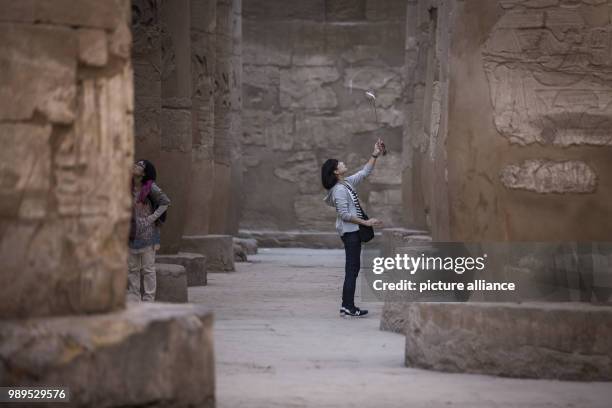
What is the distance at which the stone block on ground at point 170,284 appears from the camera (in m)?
9.41

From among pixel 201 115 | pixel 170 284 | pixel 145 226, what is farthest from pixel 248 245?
pixel 145 226

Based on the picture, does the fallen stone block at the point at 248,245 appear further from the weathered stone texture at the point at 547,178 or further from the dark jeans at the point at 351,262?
the weathered stone texture at the point at 547,178

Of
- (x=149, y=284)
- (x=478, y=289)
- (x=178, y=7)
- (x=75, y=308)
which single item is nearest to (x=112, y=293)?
(x=75, y=308)

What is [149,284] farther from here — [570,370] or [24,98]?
[24,98]

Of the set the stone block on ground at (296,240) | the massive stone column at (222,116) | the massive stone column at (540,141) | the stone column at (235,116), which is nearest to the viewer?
the massive stone column at (540,141)

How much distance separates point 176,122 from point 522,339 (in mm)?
6515

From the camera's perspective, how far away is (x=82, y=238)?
4.47m

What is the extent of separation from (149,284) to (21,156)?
14.5 feet

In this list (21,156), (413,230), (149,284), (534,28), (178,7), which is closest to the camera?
(21,156)

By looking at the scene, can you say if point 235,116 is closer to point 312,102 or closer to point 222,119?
point 222,119

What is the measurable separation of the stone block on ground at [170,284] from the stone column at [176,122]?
1.97 m

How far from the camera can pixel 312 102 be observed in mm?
21359

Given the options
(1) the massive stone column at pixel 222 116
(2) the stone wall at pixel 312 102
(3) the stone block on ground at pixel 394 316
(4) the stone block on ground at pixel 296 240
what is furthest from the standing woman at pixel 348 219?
(2) the stone wall at pixel 312 102

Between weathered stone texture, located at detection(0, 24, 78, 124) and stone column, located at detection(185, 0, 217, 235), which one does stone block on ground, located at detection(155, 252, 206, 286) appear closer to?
stone column, located at detection(185, 0, 217, 235)
